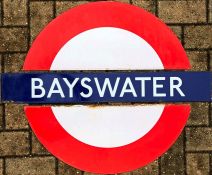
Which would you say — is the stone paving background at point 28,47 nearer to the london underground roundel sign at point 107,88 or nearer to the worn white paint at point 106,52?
the london underground roundel sign at point 107,88

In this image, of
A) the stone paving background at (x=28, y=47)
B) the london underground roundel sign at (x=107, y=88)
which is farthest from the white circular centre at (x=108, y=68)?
the stone paving background at (x=28, y=47)

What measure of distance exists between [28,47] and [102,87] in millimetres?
361

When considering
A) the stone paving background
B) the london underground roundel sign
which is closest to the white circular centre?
the london underground roundel sign

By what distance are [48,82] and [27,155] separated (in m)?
0.33

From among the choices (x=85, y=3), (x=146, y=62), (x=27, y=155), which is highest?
(x=85, y=3)

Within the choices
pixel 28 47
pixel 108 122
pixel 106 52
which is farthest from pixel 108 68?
pixel 28 47

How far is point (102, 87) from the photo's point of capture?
6.16ft

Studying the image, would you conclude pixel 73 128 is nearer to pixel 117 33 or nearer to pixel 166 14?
pixel 117 33

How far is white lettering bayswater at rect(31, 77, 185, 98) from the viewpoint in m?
→ 1.87

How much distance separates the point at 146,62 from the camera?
1864 mm

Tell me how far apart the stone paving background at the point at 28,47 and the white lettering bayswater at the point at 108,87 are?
12 centimetres

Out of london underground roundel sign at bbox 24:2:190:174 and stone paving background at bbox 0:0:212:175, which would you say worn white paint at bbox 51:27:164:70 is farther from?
stone paving background at bbox 0:0:212:175

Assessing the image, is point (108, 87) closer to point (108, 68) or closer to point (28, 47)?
point (108, 68)

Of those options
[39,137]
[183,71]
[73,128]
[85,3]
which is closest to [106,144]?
[73,128]
